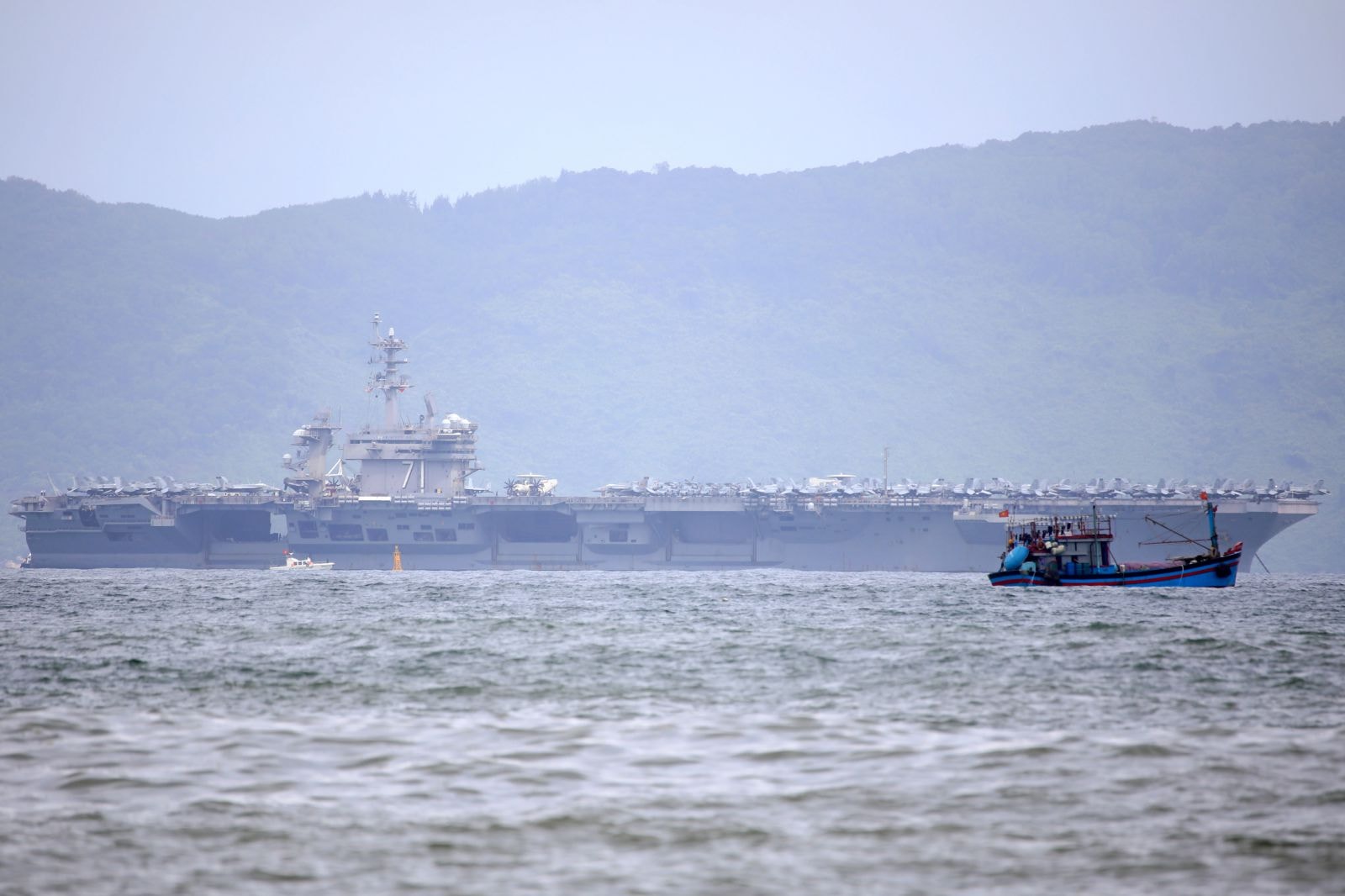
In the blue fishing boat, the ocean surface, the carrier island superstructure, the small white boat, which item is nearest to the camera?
the ocean surface

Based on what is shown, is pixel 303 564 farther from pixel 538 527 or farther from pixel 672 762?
pixel 672 762

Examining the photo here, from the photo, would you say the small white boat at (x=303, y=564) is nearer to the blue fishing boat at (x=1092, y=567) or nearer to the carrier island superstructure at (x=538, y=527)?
the carrier island superstructure at (x=538, y=527)

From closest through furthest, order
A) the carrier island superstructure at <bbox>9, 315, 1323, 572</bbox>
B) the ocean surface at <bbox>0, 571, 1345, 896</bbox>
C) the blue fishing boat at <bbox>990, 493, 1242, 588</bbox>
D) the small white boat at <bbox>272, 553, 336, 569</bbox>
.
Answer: the ocean surface at <bbox>0, 571, 1345, 896</bbox>, the blue fishing boat at <bbox>990, 493, 1242, 588</bbox>, the small white boat at <bbox>272, 553, 336, 569</bbox>, the carrier island superstructure at <bbox>9, 315, 1323, 572</bbox>

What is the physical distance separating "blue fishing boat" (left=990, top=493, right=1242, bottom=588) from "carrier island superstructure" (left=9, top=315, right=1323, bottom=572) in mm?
24883

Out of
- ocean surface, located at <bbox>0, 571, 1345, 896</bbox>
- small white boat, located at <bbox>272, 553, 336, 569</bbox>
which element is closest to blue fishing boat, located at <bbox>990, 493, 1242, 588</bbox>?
ocean surface, located at <bbox>0, 571, 1345, 896</bbox>

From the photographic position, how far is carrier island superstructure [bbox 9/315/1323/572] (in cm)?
7300

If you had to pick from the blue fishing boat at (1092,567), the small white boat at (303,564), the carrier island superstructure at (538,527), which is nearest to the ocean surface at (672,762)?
the blue fishing boat at (1092,567)

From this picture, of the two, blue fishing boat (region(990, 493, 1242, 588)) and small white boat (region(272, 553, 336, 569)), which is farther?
small white boat (region(272, 553, 336, 569))

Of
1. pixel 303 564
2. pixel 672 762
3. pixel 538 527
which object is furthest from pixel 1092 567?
pixel 303 564

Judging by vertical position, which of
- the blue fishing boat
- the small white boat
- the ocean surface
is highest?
the blue fishing boat

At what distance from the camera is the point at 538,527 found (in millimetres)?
77125

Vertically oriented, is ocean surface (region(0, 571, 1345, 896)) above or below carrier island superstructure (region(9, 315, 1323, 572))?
below

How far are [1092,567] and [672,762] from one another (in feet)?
112

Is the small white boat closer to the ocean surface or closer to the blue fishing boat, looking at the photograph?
the blue fishing boat
